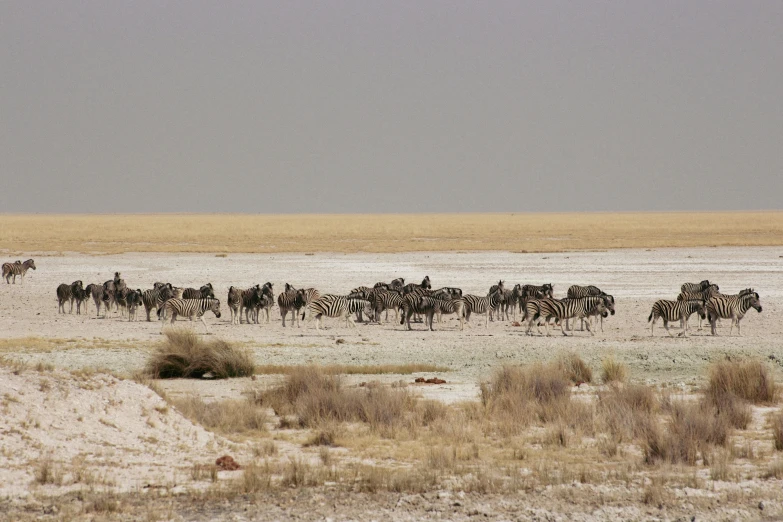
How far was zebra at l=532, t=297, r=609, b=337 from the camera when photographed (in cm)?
2375

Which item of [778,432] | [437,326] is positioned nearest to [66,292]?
[437,326]

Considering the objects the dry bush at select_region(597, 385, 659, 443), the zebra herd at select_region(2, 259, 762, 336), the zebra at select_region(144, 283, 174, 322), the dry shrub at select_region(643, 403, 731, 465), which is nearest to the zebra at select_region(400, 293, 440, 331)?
the zebra herd at select_region(2, 259, 762, 336)

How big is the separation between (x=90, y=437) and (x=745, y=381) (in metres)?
9.35

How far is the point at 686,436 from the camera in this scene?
1104 centimetres

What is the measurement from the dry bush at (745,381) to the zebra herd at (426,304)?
8599mm

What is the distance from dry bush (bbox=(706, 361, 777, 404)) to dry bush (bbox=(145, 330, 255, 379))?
798 centimetres

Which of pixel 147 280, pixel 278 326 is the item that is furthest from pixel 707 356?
pixel 147 280

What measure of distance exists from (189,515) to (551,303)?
1645 cm

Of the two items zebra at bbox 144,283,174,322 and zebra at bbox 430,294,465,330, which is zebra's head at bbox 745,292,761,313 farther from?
zebra at bbox 144,283,174,322

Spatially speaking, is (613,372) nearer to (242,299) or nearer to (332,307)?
(332,307)

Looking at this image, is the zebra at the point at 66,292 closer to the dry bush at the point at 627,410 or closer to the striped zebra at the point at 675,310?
the striped zebra at the point at 675,310

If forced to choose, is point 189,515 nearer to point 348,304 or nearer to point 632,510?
point 632,510

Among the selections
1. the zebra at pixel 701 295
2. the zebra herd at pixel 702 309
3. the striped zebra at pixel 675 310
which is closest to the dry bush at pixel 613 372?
the zebra herd at pixel 702 309

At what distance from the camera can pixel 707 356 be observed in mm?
19406
